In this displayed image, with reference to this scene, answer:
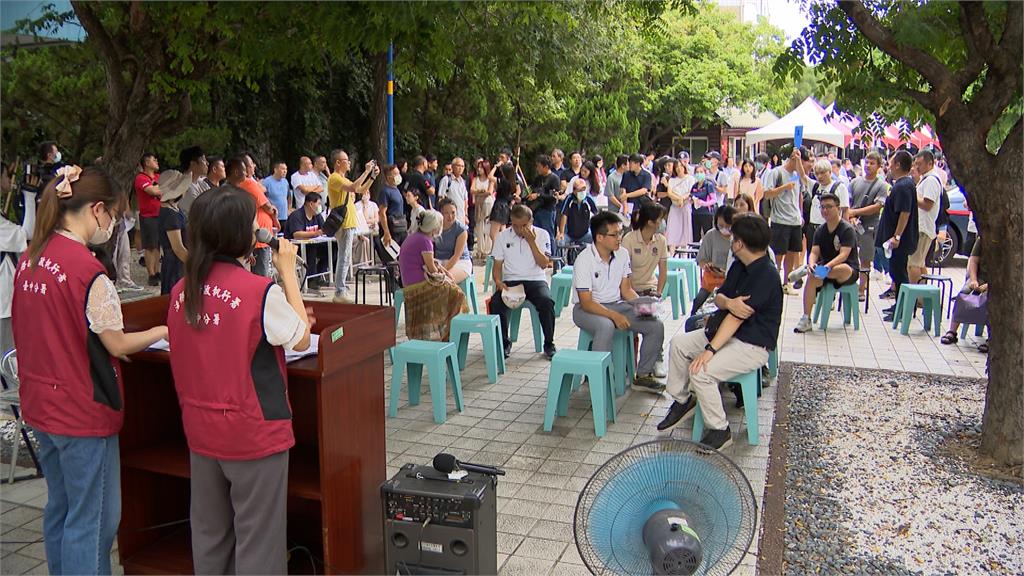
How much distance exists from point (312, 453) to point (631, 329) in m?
3.45

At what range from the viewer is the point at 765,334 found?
5.25m

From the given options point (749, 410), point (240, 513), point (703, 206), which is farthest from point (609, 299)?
point (703, 206)

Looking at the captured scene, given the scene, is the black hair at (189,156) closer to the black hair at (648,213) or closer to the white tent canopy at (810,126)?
the black hair at (648,213)

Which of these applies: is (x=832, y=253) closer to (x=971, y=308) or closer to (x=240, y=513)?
(x=971, y=308)

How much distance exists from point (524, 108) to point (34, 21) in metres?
12.6

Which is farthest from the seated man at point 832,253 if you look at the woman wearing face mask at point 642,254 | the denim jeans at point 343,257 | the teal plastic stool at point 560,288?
the denim jeans at point 343,257

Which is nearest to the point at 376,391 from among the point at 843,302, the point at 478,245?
the point at 843,302

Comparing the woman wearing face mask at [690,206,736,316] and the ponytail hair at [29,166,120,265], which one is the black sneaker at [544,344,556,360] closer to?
the woman wearing face mask at [690,206,736,316]

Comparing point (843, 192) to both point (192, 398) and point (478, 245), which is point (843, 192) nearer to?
point (478, 245)

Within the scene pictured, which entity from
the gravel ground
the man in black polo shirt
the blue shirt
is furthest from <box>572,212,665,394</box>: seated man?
the blue shirt

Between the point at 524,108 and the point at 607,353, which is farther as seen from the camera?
the point at 524,108

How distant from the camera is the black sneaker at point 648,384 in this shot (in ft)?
21.7

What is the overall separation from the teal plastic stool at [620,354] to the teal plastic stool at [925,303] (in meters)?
3.82

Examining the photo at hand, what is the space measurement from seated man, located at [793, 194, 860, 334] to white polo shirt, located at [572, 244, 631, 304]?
9.87 feet
